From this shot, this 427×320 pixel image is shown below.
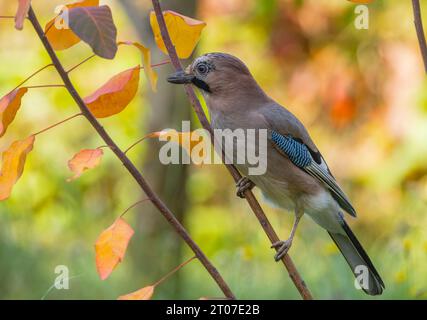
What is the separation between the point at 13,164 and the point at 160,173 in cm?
253

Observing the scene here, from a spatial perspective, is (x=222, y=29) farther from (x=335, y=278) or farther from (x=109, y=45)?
(x=109, y=45)

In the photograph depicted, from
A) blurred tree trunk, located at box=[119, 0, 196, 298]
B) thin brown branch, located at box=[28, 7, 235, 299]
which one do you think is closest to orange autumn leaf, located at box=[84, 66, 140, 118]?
thin brown branch, located at box=[28, 7, 235, 299]

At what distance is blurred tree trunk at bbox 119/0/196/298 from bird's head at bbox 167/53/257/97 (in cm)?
149

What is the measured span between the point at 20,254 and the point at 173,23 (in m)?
2.41

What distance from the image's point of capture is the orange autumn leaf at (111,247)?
133cm

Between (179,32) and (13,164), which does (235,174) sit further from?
(13,164)

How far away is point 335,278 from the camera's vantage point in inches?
119

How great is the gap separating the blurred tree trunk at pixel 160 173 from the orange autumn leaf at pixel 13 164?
94.8 inches

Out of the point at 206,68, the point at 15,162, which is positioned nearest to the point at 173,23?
the point at 15,162

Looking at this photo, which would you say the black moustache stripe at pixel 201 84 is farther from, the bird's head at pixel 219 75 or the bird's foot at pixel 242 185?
the bird's foot at pixel 242 185

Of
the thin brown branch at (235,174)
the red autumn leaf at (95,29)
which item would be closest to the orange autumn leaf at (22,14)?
the red autumn leaf at (95,29)

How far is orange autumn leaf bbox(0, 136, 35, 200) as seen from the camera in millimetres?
1324

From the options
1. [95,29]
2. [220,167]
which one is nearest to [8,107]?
[95,29]

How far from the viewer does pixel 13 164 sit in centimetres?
134
